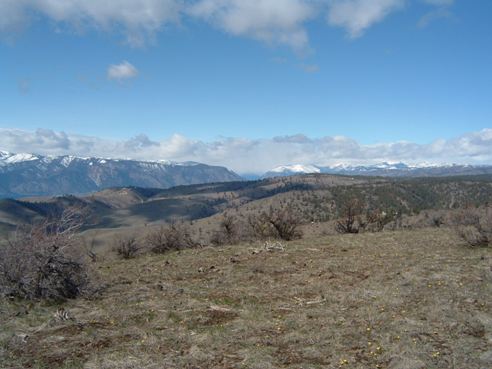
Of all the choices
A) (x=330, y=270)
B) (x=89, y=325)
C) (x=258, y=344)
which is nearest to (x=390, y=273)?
(x=330, y=270)

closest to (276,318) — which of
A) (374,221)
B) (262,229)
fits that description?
(262,229)

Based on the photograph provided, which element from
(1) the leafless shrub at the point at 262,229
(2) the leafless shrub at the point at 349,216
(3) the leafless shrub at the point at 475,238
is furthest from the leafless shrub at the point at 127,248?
(3) the leafless shrub at the point at 475,238

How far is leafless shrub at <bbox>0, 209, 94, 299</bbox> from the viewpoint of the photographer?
13.4m

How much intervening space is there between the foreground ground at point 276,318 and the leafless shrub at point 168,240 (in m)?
8.03

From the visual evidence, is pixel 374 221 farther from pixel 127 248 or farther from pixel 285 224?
pixel 127 248

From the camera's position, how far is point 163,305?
42.1 ft

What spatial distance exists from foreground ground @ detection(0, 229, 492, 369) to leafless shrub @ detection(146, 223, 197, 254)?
316 inches

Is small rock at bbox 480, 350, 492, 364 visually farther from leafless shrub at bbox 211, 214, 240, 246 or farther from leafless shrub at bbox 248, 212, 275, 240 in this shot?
leafless shrub at bbox 211, 214, 240, 246

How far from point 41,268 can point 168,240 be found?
13.7 m

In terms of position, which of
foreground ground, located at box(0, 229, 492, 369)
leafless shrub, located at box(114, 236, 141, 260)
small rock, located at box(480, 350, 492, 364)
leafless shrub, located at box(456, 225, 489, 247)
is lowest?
leafless shrub, located at box(114, 236, 141, 260)

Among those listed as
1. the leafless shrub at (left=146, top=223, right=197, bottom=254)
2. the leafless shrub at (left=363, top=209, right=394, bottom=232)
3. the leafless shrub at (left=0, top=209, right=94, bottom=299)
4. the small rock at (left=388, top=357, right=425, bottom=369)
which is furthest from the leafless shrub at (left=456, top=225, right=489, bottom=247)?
the leafless shrub at (left=0, top=209, right=94, bottom=299)

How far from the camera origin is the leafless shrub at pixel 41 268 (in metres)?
13.4

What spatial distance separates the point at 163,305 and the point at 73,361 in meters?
4.29

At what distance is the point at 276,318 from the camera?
11328 mm
